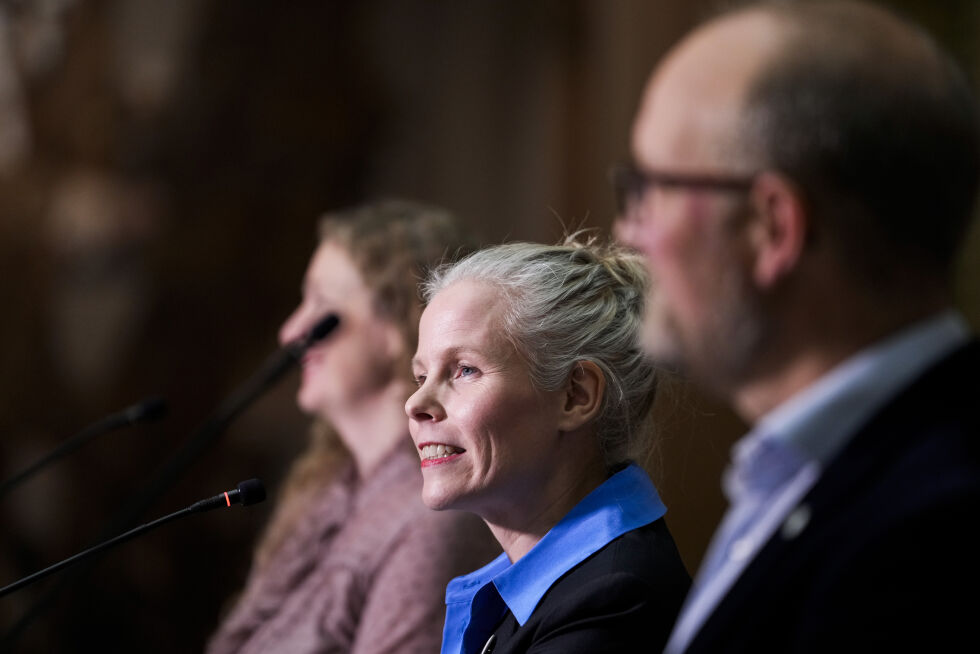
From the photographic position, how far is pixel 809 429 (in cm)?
107

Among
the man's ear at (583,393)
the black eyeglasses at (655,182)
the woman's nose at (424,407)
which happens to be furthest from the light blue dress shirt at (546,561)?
the black eyeglasses at (655,182)

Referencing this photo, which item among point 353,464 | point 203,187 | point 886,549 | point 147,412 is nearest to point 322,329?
point 147,412

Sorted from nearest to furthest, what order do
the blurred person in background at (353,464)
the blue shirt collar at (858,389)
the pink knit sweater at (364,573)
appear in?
the blue shirt collar at (858,389)
the pink knit sweater at (364,573)
the blurred person in background at (353,464)

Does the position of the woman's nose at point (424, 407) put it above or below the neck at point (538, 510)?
above

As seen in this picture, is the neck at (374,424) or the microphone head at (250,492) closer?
the microphone head at (250,492)

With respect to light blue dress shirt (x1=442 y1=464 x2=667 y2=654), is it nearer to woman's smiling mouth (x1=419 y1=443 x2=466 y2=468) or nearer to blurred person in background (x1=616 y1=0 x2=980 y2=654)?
woman's smiling mouth (x1=419 y1=443 x2=466 y2=468)

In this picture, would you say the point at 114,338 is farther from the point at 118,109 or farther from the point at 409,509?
the point at 409,509

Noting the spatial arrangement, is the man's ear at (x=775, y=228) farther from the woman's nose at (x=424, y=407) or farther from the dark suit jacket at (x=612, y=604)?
the woman's nose at (x=424, y=407)

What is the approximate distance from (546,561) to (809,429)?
0.73m

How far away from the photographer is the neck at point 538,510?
178cm

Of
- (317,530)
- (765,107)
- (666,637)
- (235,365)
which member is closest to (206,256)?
(235,365)

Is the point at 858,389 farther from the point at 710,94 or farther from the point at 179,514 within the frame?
the point at 179,514

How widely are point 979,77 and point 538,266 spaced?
2500 mm

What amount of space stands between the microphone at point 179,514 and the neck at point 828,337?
938mm
